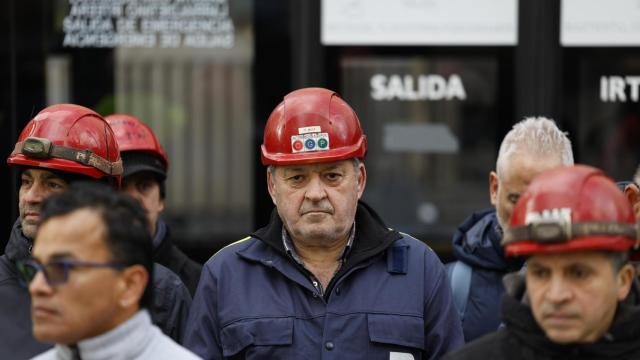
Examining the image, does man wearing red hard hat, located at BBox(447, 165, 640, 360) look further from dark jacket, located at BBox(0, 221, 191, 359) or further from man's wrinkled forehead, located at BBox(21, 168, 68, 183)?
man's wrinkled forehead, located at BBox(21, 168, 68, 183)

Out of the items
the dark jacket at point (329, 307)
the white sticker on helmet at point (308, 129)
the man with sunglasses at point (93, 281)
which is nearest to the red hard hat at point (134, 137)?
the dark jacket at point (329, 307)

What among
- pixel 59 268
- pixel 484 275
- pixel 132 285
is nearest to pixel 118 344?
pixel 132 285

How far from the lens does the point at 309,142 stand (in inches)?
168

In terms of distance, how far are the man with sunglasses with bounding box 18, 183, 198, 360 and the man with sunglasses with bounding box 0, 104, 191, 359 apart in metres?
0.80

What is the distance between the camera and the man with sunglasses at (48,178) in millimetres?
4160

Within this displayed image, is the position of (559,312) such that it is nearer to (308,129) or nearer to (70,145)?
(308,129)

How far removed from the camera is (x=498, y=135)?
6.82 meters

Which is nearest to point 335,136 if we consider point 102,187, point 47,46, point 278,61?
point 102,187

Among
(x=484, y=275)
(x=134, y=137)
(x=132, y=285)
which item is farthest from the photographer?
(x=134, y=137)

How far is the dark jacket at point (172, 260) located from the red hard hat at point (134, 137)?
13.2 inches

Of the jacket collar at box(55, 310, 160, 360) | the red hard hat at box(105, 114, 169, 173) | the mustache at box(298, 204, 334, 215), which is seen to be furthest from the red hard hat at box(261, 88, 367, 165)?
the red hard hat at box(105, 114, 169, 173)

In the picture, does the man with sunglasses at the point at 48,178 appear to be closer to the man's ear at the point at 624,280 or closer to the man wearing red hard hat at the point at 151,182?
the man wearing red hard hat at the point at 151,182

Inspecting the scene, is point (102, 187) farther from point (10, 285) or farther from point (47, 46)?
point (47, 46)

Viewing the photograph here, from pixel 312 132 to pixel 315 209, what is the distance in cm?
28
